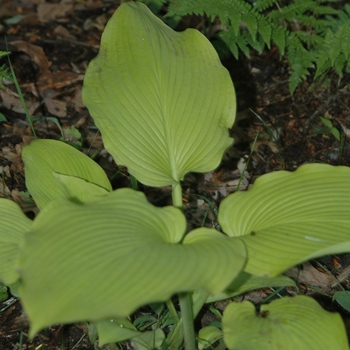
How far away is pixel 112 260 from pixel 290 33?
183 centimetres

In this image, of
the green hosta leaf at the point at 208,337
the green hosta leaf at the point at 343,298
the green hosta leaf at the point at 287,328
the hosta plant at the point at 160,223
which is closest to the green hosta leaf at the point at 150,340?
the hosta plant at the point at 160,223

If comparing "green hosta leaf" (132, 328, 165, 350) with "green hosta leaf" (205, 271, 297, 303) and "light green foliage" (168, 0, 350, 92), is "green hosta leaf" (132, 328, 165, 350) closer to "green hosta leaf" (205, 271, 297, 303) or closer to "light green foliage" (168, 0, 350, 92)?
"green hosta leaf" (205, 271, 297, 303)

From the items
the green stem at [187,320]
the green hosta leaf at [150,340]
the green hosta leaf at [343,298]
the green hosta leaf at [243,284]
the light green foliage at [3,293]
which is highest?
the green hosta leaf at [243,284]

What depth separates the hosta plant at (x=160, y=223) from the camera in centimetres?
111

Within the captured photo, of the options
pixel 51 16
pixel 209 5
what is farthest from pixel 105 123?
pixel 51 16

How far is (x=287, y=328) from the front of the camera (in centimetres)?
133

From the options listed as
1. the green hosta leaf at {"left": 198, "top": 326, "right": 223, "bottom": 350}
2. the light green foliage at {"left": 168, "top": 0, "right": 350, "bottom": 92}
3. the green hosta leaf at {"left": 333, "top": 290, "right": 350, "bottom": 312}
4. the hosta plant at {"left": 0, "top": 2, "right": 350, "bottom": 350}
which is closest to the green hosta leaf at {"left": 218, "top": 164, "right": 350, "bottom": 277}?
the hosta plant at {"left": 0, "top": 2, "right": 350, "bottom": 350}

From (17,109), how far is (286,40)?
4.31ft

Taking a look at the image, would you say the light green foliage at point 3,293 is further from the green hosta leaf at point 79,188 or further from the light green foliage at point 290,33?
the light green foliage at point 290,33

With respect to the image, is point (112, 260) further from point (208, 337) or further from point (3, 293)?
point (3, 293)

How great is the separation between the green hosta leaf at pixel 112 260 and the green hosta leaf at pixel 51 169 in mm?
303

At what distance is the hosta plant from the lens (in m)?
1.11

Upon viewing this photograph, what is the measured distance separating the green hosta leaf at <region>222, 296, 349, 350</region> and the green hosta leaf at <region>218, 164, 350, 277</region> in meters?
0.18

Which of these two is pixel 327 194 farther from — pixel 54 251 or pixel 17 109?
pixel 17 109
